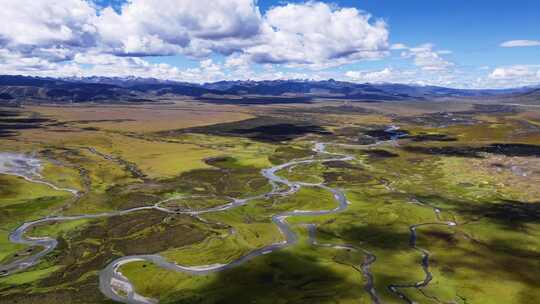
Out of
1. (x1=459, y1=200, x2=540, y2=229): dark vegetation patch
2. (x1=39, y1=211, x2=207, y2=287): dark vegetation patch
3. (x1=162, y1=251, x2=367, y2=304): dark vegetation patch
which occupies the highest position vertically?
(x1=459, y1=200, x2=540, y2=229): dark vegetation patch

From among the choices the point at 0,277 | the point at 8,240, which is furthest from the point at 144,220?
the point at 0,277

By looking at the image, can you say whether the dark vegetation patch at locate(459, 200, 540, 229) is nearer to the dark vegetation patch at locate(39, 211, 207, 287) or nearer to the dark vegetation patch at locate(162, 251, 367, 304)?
the dark vegetation patch at locate(162, 251, 367, 304)

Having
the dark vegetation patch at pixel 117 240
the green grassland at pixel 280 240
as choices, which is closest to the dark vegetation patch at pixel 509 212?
the green grassland at pixel 280 240

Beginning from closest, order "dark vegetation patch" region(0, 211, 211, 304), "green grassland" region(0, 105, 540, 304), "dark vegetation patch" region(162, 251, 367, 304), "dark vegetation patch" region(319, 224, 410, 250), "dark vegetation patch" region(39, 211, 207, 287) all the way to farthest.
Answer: "dark vegetation patch" region(162, 251, 367, 304), "dark vegetation patch" region(0, 211, 211, 304), "green grassland" region(0, 105, 540, 304), "dark vegetation patch" region(39, 211, 207, 287), "dark vegetation patch" region(319, 224, 410, 250)

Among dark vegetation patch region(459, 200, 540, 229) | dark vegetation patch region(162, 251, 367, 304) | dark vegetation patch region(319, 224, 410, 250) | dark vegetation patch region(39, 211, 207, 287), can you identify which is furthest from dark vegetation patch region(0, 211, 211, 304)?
dark vegetation patch region(459, 200, 540, 229)

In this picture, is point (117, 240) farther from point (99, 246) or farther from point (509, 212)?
point (509, 212)

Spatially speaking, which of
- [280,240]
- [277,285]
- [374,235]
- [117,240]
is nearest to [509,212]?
[374,235]

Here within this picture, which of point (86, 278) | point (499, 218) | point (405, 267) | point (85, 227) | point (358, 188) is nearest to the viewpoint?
point (86, 278)

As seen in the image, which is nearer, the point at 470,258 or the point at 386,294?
the point at 386,294

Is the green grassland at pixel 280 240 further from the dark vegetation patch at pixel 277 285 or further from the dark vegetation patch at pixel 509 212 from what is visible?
the dark vegetation patch at pixel 509 212

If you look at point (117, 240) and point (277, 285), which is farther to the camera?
point (117, 240)

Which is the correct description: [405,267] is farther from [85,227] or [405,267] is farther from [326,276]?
[85,227]
